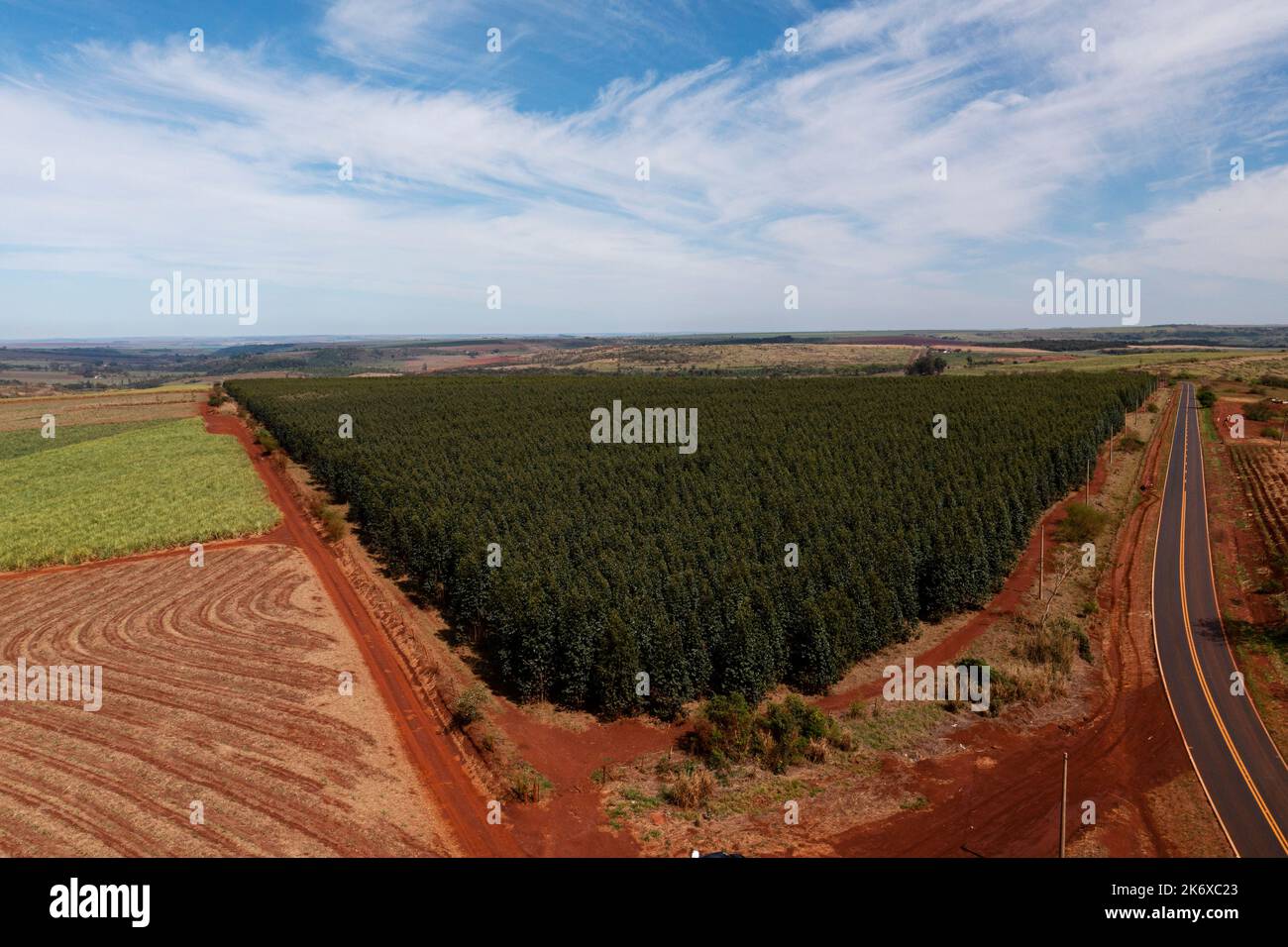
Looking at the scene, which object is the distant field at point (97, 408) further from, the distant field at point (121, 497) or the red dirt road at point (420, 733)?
the red dirt road at point (420, 733)

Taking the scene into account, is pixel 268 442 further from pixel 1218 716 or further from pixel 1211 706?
pixel 1218 716

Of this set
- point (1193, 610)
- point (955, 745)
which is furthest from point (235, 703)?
point (1193, 610)

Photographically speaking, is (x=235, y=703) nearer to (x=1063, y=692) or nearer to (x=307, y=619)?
(x=307, y=619)

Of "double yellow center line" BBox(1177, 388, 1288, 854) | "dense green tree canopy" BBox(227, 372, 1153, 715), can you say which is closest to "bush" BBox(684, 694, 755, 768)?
"dense green tree canopy" BBox(227, 372, 1153, 715)

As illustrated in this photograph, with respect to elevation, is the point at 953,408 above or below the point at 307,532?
above

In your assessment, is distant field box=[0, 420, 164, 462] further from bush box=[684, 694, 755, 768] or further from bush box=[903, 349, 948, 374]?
bush box=[903, 349, 948, 374]

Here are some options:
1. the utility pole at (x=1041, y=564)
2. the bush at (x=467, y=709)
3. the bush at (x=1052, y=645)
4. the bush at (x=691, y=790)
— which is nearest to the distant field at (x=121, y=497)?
the bush at (x=467, y=709)
